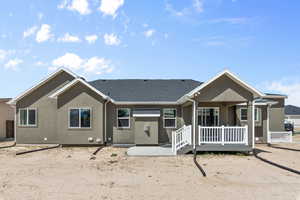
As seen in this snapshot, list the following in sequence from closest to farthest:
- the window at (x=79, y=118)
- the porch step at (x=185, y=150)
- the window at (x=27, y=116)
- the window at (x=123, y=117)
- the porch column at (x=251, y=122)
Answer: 1. the porch step at (x=185, y=150)
2. the porch column at (x=251, y=122)
3. the window at (x=79, y=118)
4. the window at (x=123, y=117)
5. the window at (x=27, y=116)

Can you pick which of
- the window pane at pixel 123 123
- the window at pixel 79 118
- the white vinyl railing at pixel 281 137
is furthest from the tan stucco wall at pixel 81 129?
the white vinyl railing at pixel 281 137

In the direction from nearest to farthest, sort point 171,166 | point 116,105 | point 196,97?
point 171,166 < point 196,97 < point 116,105

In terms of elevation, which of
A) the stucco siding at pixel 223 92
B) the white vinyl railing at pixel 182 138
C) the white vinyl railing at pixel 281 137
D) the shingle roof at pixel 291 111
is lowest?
the white vinyl railing at pixel 281 137

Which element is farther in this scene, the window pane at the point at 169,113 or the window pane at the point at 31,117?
the window pane at the point at 31,117

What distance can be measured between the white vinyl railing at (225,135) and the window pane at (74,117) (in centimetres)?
843

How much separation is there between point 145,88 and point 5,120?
1455 cm

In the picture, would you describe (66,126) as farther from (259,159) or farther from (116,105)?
(259,159)

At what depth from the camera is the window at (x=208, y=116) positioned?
18.1 metres

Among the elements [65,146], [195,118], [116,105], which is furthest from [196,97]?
[65,146]

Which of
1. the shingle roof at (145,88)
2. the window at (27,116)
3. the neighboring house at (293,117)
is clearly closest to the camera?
the window at (27,116)

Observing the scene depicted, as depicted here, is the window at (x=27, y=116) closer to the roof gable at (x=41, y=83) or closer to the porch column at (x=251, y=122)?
the roof gable at (x=41, y=83)

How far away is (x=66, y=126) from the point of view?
17.8m

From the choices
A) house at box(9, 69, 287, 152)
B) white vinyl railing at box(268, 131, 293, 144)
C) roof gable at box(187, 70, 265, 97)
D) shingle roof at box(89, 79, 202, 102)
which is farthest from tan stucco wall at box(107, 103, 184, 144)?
white vinyl railing at box(268, 131, 293, 144)

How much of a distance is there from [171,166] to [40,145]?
466 inches
